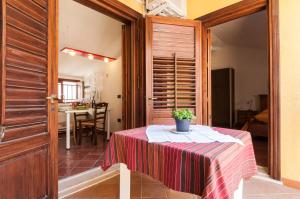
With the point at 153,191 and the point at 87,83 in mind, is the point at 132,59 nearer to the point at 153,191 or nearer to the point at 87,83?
the point at 153,191

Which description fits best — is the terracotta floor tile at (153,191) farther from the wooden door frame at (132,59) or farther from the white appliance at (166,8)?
the white appliance at (166,8)

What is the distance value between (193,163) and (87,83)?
5.20 meters

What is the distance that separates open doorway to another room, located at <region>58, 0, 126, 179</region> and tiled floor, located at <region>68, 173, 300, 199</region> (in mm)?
518

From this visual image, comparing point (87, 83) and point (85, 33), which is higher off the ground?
point (85, 33)

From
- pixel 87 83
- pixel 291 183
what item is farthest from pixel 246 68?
pixel 87 83

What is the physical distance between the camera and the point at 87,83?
5.60 meters

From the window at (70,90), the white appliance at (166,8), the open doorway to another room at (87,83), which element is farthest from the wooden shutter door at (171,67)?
the window at (70,90)

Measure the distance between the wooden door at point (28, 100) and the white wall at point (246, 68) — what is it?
525 cm

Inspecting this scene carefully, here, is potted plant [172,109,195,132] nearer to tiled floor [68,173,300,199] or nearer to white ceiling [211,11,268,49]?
tiled floor [68,173,300,199]

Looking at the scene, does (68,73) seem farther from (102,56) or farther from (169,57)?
(169,57)

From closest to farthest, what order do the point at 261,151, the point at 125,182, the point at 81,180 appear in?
the point at 125,182 < the point at 81,180 < the point at 261,151

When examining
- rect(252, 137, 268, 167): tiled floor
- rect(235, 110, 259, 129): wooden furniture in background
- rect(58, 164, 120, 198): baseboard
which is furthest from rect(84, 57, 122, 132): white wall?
rect(235, 110, 259, 129): wooden furniture in background

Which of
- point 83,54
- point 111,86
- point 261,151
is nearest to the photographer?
point 261,151

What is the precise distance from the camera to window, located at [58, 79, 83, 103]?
5.30 m
